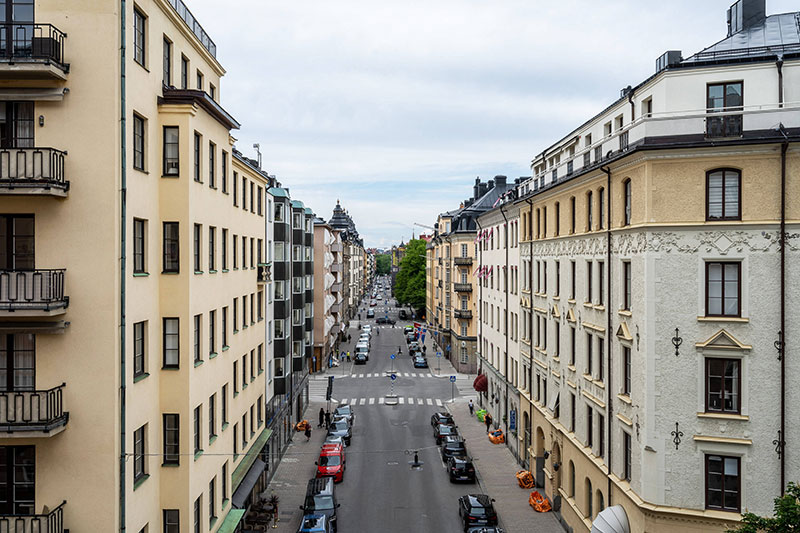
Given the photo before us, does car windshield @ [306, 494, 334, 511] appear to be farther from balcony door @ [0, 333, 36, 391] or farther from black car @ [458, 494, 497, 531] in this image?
balcony door @ [0, 333, 36, 391]

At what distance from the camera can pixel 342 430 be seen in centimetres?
4497

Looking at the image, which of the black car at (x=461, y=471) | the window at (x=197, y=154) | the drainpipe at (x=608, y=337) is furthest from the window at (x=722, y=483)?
the window at (x=197, y=154)

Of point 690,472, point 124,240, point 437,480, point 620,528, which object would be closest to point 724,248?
point 690,472

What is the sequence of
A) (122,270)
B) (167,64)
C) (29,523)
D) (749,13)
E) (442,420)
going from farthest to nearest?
(442,420), (749,13), (167,64), (122,270), (29,523)

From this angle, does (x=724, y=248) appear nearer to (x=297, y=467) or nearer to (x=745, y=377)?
(x=745, y=377)

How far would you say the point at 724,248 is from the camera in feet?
65.7

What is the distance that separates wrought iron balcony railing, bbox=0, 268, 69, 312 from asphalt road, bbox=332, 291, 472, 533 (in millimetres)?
19278

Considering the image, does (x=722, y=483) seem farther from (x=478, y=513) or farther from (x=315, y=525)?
(x=315, y=525)

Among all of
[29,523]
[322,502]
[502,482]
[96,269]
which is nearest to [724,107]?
[96,269]

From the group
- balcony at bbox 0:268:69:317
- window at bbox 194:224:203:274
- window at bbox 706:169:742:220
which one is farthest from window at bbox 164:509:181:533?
window at bbox 706:169:742:220

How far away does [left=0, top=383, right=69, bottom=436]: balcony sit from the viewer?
14.5 metres

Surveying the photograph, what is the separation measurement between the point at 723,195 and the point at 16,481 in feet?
70.4

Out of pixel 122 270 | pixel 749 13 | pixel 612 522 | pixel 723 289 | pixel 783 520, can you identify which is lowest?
pixel 612 522

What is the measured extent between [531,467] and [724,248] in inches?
823
